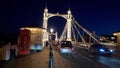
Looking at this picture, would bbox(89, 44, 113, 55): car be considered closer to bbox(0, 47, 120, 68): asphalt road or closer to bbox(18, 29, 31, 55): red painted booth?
bbox(0, 47, 120, 68): asphalt road

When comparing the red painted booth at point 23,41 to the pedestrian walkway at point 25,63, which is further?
the red painted booth at point 23,41

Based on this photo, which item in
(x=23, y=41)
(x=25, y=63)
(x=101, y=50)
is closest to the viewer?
(x=25, y=63)

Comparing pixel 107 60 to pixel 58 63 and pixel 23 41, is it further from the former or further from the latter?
pixel 23 41

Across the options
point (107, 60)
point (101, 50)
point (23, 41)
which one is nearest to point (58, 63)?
point (107, 60)

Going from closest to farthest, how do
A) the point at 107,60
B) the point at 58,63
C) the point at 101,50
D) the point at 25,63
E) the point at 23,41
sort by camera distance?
1. the point at 25,63
2. the point at 58,63
3. the point at 107,60
4. the point at 23,41
5. the point at 101,50

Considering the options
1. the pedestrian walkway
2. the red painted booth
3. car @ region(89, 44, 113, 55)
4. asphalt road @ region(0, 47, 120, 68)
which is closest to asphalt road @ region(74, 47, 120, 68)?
asphalt road @ region(0, 47, 120, 68)

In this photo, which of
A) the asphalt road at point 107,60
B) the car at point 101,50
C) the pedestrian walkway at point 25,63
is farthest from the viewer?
the car at point 101,50

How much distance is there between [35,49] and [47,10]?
61211 millimetres

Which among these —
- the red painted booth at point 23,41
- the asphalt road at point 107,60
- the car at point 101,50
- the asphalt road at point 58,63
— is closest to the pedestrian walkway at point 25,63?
the asphalt road at point 58,63

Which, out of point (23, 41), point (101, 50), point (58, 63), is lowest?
point (58, 63)

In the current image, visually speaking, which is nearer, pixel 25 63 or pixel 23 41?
pixel 25 63

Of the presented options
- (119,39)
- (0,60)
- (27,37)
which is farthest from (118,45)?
(0,60)

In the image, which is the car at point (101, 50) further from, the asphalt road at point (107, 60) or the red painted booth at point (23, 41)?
the red painted booth at point (23, 41)

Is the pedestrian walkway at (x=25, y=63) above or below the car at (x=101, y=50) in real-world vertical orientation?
below
